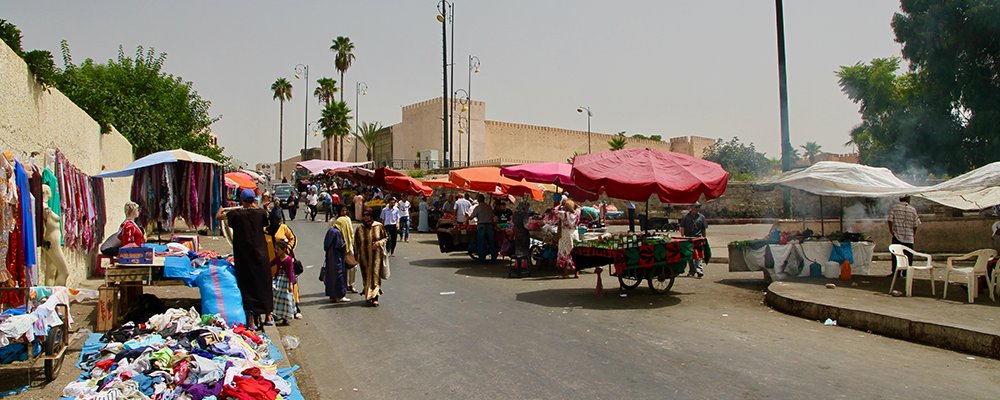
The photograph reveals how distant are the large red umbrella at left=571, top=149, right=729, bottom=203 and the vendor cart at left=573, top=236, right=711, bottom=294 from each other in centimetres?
68

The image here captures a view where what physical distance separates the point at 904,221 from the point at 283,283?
33.4ft

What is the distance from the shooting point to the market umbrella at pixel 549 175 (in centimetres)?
1388

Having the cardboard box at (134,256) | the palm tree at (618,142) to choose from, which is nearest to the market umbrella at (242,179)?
the cardboard box at (134,256)

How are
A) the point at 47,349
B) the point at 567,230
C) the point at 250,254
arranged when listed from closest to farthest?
the point at 47,349
the point at 250,254
the point at 567,230

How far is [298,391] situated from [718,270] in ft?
35.1

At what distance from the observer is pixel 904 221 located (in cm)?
1139

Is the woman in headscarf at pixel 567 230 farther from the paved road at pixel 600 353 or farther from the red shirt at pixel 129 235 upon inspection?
the red shirt at pixel 129 235

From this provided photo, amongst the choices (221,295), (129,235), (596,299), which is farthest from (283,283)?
(596,299)

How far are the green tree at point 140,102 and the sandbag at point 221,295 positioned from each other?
309 inches

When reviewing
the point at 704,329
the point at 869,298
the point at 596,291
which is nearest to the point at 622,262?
the point at 596,291

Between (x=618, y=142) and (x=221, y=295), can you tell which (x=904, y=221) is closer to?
(x=221, y=295)

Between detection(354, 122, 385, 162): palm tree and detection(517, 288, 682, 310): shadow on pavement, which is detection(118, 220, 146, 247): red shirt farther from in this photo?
detection(354, 122, 385, 162): palm tree

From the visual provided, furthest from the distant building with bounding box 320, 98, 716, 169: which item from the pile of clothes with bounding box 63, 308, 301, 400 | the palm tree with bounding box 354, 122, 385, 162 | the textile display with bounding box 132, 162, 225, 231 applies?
the pile of clothes with bounding box 63, 308, 301, 400

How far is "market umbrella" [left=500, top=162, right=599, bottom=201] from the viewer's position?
1388 centimetres
